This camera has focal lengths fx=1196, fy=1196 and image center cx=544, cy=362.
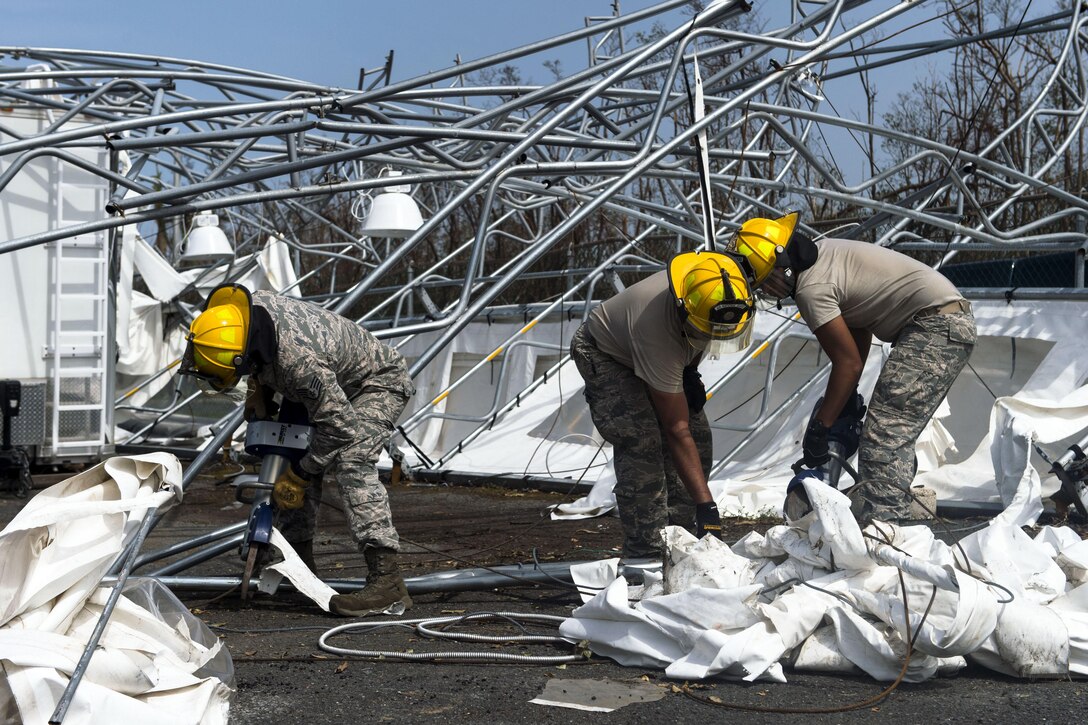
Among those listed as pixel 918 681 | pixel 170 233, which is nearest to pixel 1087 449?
pixel 918 681

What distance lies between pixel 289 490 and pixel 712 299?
2.06 metres

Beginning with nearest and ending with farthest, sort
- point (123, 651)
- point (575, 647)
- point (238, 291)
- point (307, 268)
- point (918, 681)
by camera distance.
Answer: point (123, 651) < point (918, 681) < point (575, 647) < point (238, 291) < point (307, 268)

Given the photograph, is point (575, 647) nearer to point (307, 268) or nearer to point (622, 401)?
point (622, 401)

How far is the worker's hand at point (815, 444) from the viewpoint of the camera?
231 inches

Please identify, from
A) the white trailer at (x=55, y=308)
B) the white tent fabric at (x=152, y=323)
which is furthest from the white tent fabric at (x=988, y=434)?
the white tent fabric at (x=152, y=323)

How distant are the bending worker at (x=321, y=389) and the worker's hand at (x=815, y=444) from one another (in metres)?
1.99

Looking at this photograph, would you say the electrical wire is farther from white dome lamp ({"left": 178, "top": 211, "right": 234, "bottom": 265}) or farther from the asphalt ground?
white dome lamp ({"left": 178, "top": 211, "right": 234, "bottom": 265})

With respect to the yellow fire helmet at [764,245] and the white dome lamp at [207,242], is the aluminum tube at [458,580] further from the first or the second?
the white dome lamp at [207,242]

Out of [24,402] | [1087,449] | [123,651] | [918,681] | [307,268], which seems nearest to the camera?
[123,651]

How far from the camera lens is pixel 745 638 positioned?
4027mm

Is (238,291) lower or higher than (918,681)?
Answer: higher

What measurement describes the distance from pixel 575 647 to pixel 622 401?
1.50 metres

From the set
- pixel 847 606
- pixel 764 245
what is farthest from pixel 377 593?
pixel 764 245

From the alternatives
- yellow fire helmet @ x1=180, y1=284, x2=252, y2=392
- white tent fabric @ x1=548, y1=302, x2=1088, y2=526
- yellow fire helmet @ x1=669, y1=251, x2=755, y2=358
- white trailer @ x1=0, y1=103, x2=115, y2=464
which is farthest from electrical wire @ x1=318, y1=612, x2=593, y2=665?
white trailer @ x1=0, y1=103, x2=115, y2=464
